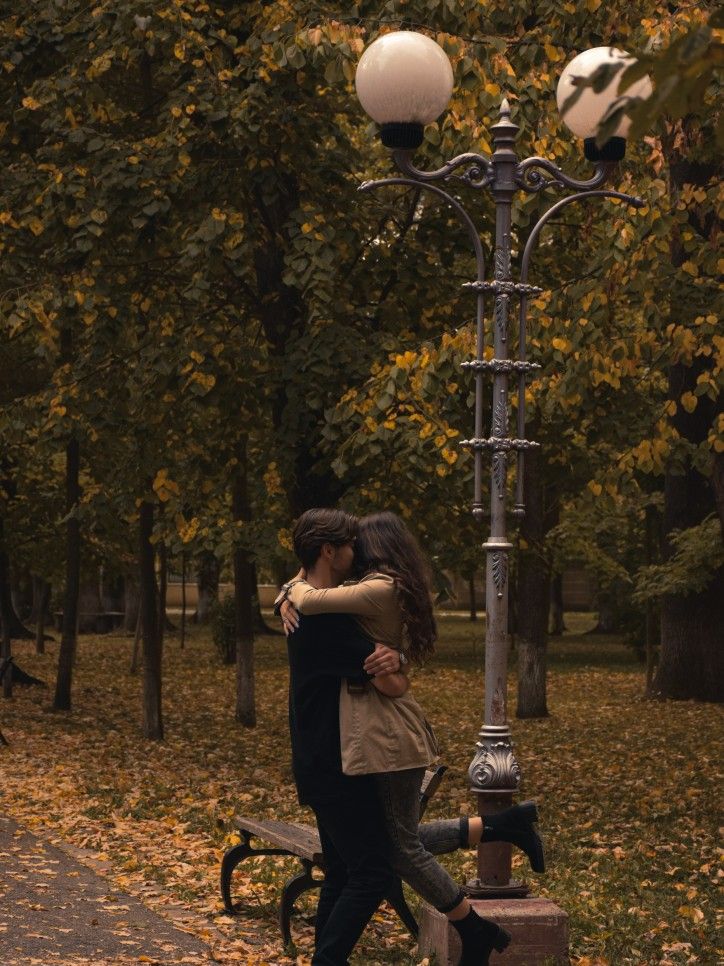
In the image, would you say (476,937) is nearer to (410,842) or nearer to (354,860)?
(410,842)

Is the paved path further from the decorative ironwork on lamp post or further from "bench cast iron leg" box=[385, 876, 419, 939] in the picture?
the decorative ironwork on lamp post

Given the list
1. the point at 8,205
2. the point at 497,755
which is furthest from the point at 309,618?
the point at 8,205

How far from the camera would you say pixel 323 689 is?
17.7 ft

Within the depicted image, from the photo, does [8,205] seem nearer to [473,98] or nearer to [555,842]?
[473,98]

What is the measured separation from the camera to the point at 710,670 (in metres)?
22.0

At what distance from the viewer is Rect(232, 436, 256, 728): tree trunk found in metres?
16.7

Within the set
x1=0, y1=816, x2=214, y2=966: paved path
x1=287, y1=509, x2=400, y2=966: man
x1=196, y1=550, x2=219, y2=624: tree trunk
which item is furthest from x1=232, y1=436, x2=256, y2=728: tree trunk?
x1=196, y1=550, x2=219, y2=624: tree trunk

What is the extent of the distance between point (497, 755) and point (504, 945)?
34.4 inches

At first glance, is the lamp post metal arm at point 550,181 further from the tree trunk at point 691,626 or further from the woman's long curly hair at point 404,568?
the tree trunk at point 691,626

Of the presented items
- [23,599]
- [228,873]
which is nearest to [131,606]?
[23,599]

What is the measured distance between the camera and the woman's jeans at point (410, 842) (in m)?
5.39

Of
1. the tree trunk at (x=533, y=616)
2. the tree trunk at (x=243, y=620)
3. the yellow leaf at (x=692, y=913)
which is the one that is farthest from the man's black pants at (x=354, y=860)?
the tree trunk at (x=533, y=616)

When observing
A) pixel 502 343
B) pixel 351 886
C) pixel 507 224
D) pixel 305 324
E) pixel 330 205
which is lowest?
pixel 351 886

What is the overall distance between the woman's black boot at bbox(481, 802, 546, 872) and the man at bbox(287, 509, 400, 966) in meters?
0.78
